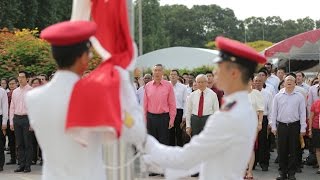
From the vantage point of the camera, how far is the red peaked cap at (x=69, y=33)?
9.69 feet

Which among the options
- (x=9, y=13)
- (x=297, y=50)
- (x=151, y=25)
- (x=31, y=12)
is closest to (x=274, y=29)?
(x=151, y=25)

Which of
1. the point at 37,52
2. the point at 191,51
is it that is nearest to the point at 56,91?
the point at 37,52

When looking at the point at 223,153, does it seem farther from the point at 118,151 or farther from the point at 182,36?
the point at 182,36

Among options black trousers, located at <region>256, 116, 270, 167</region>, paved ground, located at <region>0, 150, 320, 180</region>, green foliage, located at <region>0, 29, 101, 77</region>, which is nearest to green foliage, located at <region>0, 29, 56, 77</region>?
green foliage, located at <region>0, 29, 101, 77</region>

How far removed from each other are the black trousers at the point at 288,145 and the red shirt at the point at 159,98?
195cm

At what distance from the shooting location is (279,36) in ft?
318

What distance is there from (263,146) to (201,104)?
1.81 m

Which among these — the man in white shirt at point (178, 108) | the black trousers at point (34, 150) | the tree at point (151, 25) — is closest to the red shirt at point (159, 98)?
the man in white shirt at point (178, 108)

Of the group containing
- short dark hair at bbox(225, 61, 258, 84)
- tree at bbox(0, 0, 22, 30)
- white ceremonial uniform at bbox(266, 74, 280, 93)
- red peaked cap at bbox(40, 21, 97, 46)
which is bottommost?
white ceremonial uniform at bbox(266, 74, 280, 93)

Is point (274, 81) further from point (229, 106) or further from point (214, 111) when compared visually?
point (229, 106)

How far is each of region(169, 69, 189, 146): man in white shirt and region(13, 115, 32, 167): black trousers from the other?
9.19 feet

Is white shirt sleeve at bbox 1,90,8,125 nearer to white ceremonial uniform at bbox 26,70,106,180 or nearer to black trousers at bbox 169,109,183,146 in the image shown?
black trousers at bbox 169,109,183,146

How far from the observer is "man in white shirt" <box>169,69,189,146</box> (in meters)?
11.4

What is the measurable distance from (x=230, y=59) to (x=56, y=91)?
3.24 ft
